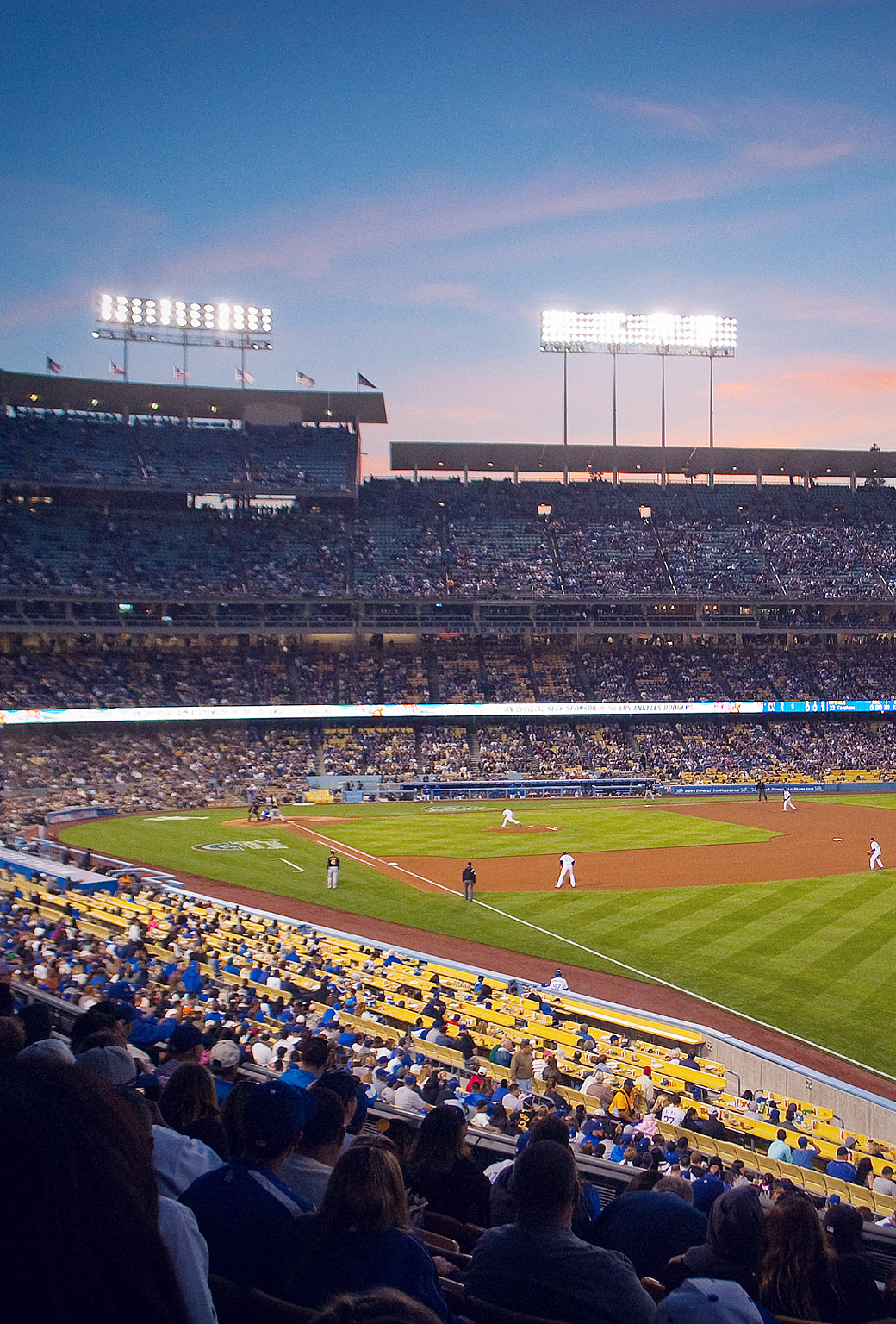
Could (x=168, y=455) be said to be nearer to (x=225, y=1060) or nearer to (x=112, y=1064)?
(x=225, y=1060)

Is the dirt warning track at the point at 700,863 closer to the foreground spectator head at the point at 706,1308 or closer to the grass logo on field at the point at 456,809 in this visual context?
the grass logo on field at the point at 456,809

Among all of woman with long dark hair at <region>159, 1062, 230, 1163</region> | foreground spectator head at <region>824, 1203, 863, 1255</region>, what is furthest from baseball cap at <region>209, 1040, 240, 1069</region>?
foreground spectator head at <region>824, 1203, 863, 1255</region>

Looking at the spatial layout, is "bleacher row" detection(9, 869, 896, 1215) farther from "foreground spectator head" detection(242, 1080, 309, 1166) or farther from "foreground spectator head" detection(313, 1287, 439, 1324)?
"foreground spectator head" detection(313, 1287, 439, 1324)

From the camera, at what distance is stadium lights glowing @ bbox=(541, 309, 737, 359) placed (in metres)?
72.0

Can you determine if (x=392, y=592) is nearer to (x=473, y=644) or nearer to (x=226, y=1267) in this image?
(x=473, y=644)

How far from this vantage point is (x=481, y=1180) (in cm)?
559

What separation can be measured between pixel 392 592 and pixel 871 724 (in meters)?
31.7

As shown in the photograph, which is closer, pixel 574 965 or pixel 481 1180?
pixel 481 1180

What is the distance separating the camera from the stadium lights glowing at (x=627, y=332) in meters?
72.0

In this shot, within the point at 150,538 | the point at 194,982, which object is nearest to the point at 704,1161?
the point at 194,982

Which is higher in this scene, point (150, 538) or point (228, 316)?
point (228, 316)

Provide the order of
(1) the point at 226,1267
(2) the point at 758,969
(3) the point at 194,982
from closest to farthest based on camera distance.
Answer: (1) the point at 226,1267 < (3) the point at 194,982 < (2) the point at 758,969

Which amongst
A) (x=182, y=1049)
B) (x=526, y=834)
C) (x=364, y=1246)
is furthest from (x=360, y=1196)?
(x=526, y=834)

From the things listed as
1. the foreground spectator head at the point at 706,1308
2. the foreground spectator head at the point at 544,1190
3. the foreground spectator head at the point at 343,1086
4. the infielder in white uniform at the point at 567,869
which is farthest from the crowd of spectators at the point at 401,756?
the foreground spectator head at the point at 706,1308
